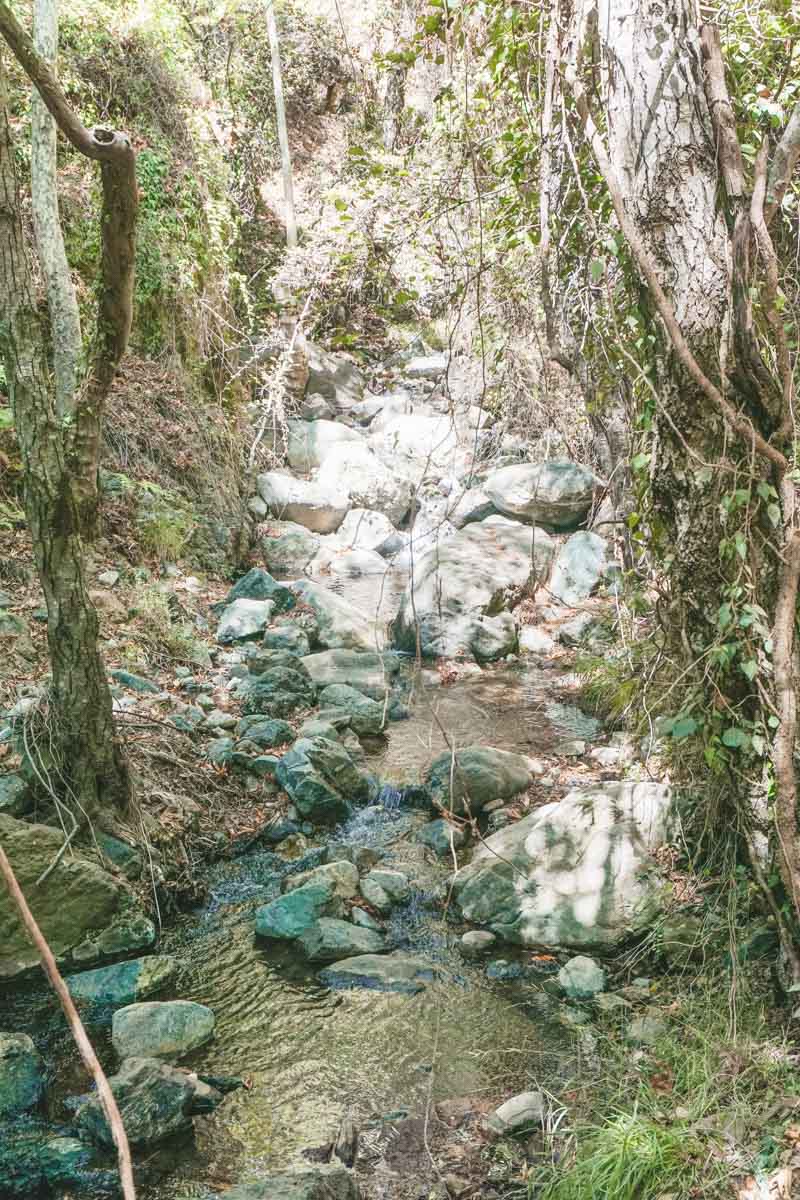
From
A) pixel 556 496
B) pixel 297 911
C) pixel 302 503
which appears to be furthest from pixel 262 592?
pixel 297 911

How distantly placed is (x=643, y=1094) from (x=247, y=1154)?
1.20m

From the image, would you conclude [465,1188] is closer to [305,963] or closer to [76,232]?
[305,963]

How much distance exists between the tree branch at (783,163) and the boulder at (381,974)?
2.97 meters

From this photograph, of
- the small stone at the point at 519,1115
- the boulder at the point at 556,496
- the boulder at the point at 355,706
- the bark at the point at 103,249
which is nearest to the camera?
the bark at the point at 103,249

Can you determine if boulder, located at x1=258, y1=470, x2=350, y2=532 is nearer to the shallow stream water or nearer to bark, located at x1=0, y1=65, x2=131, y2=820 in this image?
the shallow stream water

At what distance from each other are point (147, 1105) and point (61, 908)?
→ 1.16 meters

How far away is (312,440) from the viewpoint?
38.8 ft

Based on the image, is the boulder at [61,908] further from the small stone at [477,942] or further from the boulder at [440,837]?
the boulder at [440,837]

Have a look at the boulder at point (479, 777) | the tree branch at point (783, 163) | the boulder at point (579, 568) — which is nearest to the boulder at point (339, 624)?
the boulder at point (579, 568)

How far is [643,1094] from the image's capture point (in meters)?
2.58

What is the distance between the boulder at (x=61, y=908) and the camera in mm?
3736

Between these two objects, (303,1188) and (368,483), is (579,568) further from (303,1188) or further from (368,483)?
(303,1188)

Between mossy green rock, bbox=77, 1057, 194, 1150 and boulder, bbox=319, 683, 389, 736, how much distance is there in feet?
10.0

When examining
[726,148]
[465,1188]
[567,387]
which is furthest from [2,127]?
[567,387]
